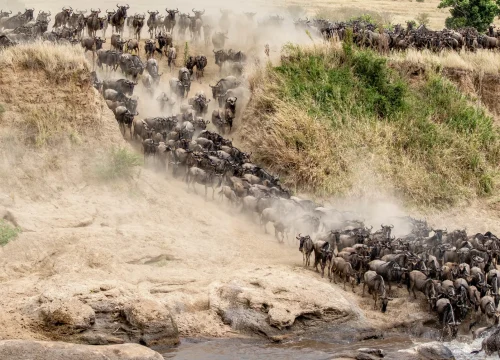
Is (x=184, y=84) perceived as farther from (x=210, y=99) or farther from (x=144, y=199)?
(x=144, y=199)

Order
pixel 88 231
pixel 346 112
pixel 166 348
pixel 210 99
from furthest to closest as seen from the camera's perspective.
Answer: pixel 210 99 → pixel 346 112 → pixel 88 231 → pixel 166 348

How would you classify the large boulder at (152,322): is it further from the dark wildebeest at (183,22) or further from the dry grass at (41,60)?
the dark wildebeest at (183,22)

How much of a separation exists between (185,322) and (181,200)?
6.44 m

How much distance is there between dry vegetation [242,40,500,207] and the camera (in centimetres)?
2641

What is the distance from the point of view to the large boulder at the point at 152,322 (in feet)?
53.3

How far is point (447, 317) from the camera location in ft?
59.4

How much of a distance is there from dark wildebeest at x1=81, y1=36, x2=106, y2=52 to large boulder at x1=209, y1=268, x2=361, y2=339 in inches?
572

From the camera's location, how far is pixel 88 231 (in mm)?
19672

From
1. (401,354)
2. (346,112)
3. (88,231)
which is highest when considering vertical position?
(346,112)

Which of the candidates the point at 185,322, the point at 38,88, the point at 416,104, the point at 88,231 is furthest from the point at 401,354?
the point at 416,104

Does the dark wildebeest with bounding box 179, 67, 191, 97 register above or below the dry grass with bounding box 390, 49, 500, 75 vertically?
below

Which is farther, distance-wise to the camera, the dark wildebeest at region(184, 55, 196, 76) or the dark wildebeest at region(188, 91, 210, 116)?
the dark wildebeest at region(184, 55, 196, 76)

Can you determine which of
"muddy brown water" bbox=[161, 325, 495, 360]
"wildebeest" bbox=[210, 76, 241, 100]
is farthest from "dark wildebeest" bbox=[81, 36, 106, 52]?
"muddy brown water" bbox=[161, 325, 495, 360]

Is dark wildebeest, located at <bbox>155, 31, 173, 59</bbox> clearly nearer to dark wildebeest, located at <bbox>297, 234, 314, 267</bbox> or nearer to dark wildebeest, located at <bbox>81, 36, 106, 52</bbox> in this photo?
dark wildebeest, located at <bbox>81, 36, 106, 52</bbox>
